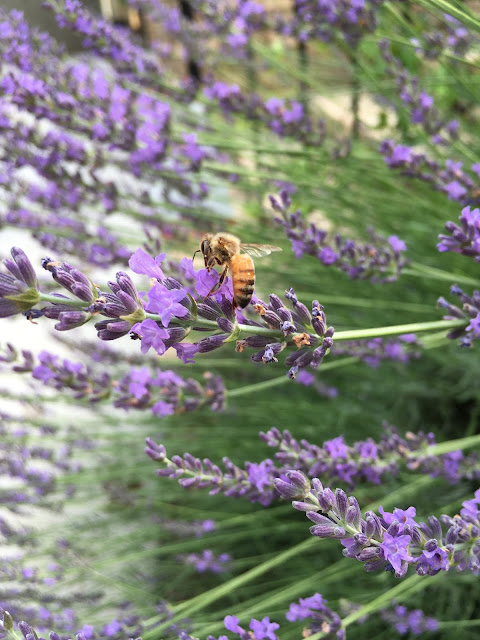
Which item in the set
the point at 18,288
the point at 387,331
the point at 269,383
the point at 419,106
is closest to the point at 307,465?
the point at 269,383

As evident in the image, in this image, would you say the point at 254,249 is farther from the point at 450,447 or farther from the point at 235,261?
the point at 450,447

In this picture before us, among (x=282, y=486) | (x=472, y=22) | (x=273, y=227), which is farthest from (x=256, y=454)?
(x=472, y=22)

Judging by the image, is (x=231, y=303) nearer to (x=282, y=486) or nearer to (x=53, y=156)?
A: (x=282, y=486)

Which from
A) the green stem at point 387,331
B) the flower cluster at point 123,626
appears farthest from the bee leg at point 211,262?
the flower cluster at point 123,626

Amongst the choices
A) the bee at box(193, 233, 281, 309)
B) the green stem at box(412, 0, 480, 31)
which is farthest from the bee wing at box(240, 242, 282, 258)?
the green stem at box(412, 0, 480, 31)

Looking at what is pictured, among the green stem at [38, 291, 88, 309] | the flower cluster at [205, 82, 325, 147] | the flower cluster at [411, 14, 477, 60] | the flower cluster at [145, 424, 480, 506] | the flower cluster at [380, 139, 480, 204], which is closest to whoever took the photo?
the green stem at [38, 291, 88, 309]

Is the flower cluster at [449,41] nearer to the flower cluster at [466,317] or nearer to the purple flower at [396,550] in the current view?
the flower cluster at [466,317]

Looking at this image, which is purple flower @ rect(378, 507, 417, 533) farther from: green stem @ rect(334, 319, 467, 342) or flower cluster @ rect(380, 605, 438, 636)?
flower cluster @ rect(380, 605, 438, 636)
